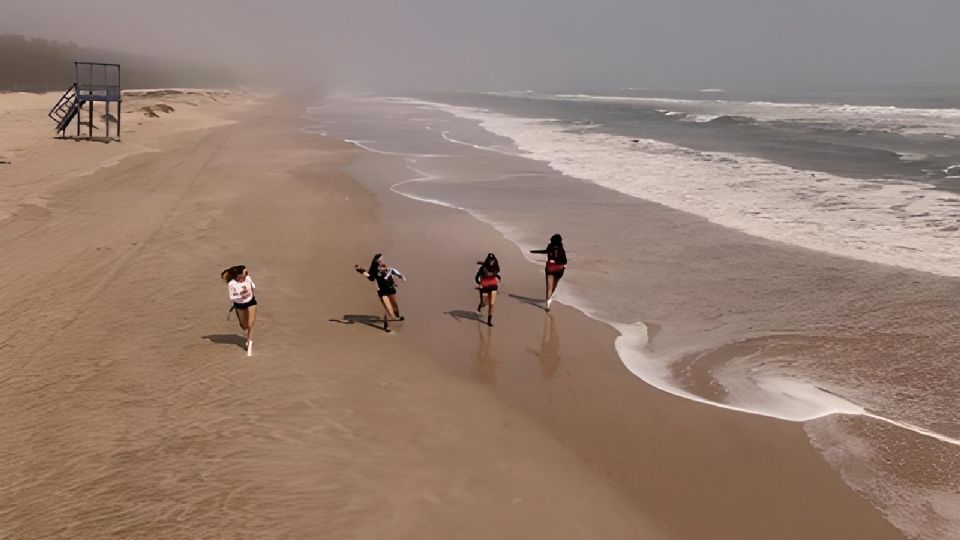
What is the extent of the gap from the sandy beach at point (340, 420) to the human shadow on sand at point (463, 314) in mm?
49

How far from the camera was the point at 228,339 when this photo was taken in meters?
9.30

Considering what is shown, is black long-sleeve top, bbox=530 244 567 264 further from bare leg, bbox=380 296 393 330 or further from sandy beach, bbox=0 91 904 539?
bare leg, bbox=380 296 393 330

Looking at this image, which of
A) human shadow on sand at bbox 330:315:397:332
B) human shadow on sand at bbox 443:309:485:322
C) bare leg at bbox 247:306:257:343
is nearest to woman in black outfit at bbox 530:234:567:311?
human shadow on sand at bbox 443:309:485:322

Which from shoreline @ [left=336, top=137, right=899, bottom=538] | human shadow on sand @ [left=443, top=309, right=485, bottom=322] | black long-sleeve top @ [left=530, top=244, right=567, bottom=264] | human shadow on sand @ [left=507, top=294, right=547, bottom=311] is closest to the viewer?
shoreline @ [left=336, top=137, right=899, bottom=538]

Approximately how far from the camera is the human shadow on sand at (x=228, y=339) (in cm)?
916

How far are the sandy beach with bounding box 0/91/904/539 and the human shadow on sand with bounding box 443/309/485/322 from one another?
0.05m

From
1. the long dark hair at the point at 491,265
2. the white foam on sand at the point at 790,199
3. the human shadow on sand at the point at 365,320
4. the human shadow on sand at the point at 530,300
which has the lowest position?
the human shadow on sand at the point at 365,320

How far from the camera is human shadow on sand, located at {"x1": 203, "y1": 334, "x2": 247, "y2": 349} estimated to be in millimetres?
9164

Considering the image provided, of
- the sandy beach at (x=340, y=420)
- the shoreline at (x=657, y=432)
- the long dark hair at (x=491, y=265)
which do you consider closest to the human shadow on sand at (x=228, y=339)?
the sandy beach at (x=340, y=420)

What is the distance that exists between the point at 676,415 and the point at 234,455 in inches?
201

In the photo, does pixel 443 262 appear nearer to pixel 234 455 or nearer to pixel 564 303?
pixel 564 303

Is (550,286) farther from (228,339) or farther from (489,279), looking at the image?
(228,339)

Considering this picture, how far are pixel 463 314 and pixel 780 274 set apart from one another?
6.83 m

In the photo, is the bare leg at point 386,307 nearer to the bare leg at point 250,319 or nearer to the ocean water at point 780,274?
the bare leg at point 250,319
